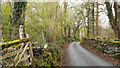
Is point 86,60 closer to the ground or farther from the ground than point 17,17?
closer to the ground

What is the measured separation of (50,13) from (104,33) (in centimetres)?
1402

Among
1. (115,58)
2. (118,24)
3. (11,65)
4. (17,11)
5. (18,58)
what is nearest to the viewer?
(11,65)

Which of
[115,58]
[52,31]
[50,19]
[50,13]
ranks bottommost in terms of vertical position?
[115,58]

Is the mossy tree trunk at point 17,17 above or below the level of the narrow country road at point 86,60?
above

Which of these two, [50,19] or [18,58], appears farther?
[50,19]

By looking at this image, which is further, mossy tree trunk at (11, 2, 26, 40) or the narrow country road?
mossy tree trunk at (11, 2, 26, 40)

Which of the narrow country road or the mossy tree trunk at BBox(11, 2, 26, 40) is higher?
the mossy tree trunk at BBox(11, 2, 26, 40)

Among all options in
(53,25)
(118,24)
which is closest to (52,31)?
(53,25)

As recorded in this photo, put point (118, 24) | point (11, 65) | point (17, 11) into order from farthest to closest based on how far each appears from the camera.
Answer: point (118, 24)
point (17, 11)
point (11, 65)

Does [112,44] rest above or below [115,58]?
above

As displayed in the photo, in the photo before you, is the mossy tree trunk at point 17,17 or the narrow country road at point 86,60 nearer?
the narrow country road at point 86,60

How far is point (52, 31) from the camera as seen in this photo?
12406mm

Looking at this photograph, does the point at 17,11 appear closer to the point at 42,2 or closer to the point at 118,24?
the point at 42,2

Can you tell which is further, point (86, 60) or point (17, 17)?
point (86, 60)
